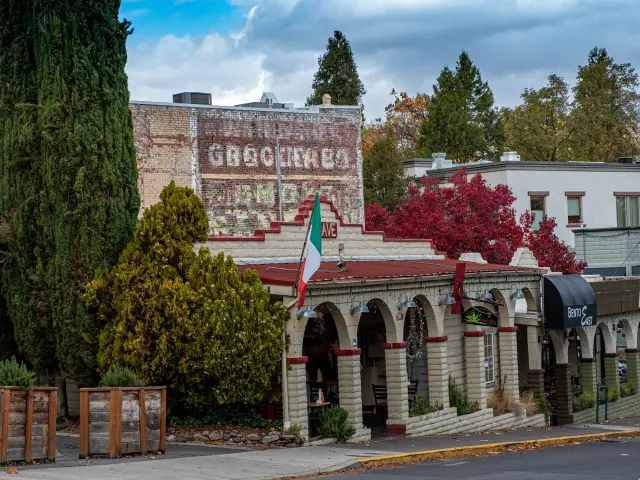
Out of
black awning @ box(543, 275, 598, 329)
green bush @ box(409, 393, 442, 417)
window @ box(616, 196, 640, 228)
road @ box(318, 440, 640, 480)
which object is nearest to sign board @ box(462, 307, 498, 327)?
green bush @ box(409, 393, 442, 417)

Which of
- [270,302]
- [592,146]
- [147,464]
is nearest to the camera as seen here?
[147,464]

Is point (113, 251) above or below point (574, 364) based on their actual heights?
above

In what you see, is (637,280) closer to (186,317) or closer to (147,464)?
(186,317)

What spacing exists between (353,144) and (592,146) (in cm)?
3226

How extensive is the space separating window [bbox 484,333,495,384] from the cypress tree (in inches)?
450

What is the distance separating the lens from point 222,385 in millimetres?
24219

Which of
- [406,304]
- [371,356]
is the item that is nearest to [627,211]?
[371,356]

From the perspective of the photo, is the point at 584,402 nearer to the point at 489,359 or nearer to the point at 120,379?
the point at 489,359

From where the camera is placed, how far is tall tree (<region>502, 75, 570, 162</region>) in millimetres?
76625

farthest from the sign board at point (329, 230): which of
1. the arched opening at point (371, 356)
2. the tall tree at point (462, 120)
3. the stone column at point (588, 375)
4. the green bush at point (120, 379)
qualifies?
the tall tree at point (462, 120)

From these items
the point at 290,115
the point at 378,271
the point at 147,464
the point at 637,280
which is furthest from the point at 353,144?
the point at 147,464

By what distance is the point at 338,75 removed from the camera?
68438mm

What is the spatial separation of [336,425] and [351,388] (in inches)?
33.9

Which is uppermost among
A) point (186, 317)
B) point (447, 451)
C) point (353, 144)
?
point (353, 144)
